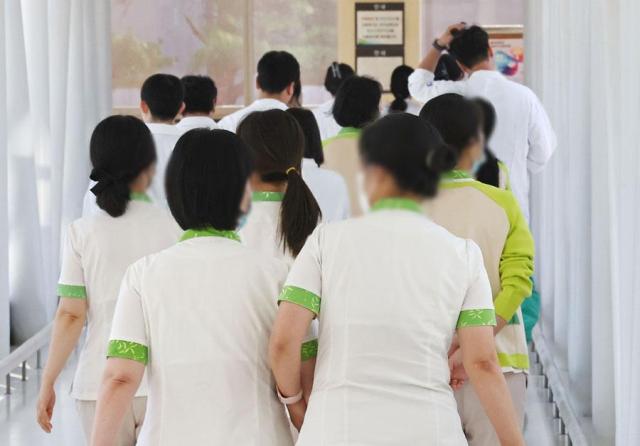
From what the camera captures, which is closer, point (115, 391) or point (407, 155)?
point (407, 155)

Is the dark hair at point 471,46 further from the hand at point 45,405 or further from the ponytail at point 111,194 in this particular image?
the hand at point 45,405

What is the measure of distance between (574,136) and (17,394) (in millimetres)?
3315

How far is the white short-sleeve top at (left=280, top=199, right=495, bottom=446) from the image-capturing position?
2.55 meters

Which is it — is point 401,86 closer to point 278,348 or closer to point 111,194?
point 111,194

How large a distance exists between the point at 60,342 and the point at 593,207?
9.50 feet

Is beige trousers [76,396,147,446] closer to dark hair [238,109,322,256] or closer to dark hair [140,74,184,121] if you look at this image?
dark hair [238,109,322,256]

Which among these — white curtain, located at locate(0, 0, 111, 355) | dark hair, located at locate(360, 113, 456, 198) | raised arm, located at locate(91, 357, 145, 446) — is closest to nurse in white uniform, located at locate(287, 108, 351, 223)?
raised arm, located at locate(91, 357, 145, 446)

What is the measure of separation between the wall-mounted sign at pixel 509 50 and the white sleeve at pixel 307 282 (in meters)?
9.50

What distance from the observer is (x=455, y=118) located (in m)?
3.09

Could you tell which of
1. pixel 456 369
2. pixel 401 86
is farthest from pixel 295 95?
pixel 456 369

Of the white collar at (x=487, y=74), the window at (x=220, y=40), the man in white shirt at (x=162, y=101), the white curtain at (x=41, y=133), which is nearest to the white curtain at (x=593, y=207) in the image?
the white collar at (x=487, y=74)

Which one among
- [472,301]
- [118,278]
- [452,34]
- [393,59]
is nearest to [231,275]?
[472,301]

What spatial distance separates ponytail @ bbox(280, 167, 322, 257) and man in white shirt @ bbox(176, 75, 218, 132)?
274 centimetres

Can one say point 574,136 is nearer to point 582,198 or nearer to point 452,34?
point 582,198
